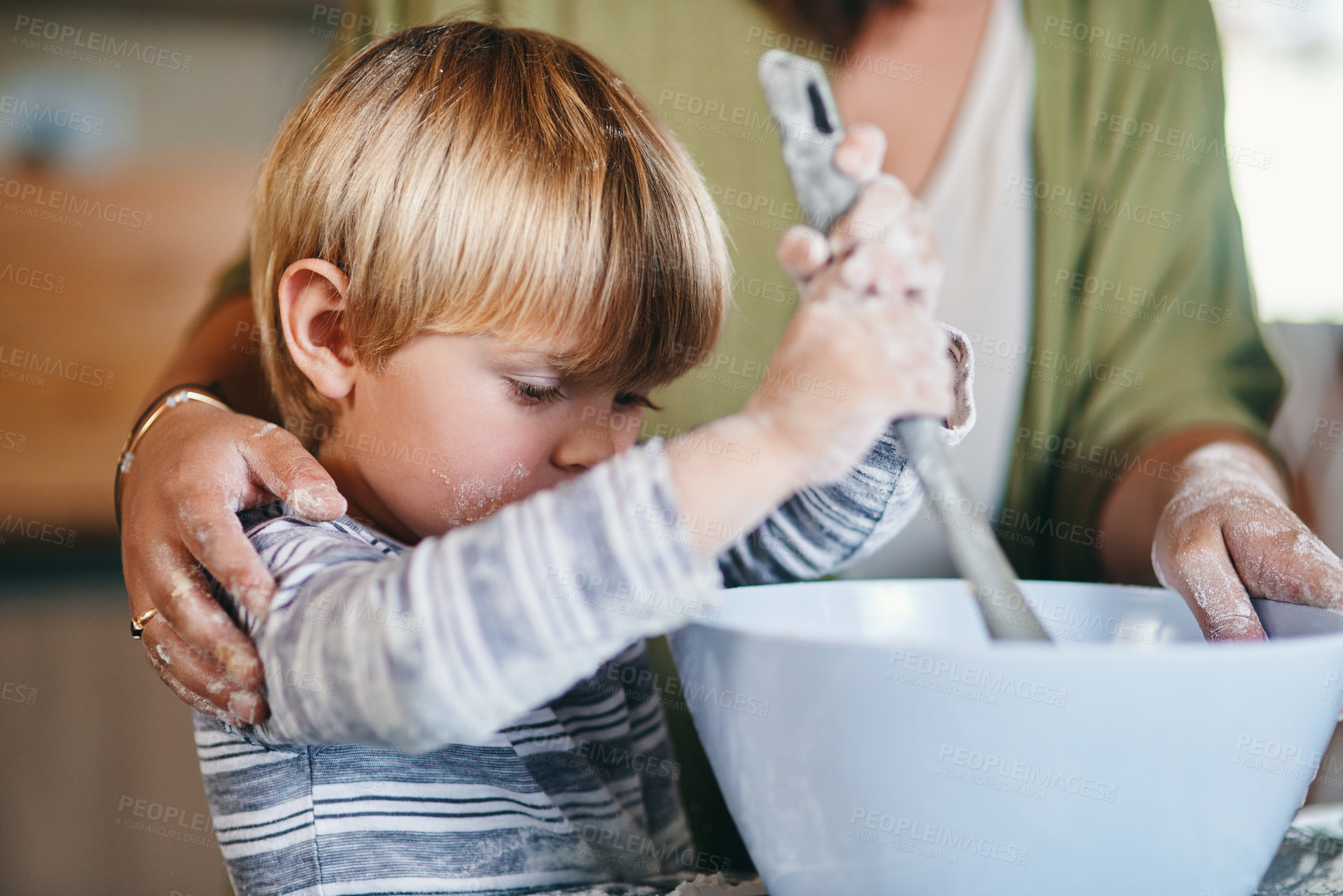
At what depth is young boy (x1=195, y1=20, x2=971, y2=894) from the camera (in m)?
0.39

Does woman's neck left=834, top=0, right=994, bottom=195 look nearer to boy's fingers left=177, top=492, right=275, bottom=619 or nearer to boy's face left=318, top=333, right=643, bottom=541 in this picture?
boy's face left=318, top=333, right=643, bottom=541

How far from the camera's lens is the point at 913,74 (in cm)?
116

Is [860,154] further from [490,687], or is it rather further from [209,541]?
[209,541]

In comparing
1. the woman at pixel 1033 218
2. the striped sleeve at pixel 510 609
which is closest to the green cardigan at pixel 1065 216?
the woman at pixel 1033 218

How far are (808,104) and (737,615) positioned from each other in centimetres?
28

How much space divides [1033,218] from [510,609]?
95cm

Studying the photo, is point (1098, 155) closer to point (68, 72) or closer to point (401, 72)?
point (401, 72)

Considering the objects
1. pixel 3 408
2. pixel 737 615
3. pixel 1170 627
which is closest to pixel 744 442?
pixel 737 615

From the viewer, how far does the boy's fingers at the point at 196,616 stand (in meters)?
0.48

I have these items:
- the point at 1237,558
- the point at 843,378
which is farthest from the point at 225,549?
the point at 1237,558

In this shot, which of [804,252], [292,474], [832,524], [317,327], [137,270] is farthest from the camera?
[137,270]

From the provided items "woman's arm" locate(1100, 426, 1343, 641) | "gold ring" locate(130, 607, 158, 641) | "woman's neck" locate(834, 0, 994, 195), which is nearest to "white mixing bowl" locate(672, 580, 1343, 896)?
"woman's arm" locate(1100, 426, 1343, 641)

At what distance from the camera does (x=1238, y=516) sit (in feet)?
1.99

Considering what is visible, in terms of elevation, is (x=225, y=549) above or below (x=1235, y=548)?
above
